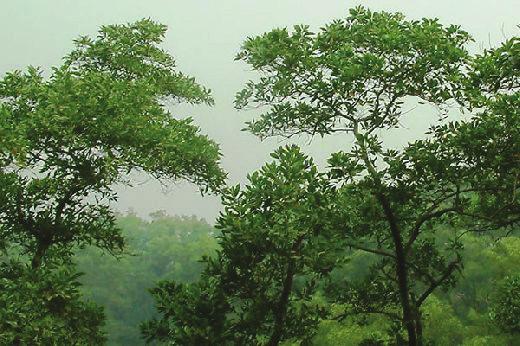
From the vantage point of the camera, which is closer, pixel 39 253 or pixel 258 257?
pixel 258 257

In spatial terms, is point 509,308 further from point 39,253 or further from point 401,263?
point 39,253

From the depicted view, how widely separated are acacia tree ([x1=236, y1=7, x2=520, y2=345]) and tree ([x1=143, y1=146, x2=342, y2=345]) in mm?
550

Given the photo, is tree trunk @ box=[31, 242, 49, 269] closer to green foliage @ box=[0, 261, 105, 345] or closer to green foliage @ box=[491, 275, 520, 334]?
green foliage @ box=[0, 261, 105, 345]

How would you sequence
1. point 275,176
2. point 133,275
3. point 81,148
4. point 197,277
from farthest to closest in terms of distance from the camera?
point 133,275, point 197,277, point 81,148, point 275,176

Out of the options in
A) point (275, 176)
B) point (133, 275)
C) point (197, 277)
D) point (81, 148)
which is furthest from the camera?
point (133, 275)

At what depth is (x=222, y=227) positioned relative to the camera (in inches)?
247

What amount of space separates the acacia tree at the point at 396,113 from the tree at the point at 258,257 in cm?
55

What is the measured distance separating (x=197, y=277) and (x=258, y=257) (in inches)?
1769

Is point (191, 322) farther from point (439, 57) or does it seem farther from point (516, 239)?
point (516, 239)

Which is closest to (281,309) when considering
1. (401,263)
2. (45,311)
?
(401,263)

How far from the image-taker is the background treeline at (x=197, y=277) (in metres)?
20.9

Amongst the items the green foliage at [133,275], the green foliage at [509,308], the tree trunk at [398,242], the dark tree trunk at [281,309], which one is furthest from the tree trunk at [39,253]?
the green foliage at [133,275]

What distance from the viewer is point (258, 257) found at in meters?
6.32

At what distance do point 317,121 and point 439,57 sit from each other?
1869 millimetres
